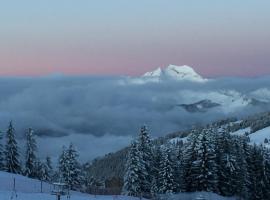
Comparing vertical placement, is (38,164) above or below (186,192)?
above

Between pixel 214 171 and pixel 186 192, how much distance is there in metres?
4.95

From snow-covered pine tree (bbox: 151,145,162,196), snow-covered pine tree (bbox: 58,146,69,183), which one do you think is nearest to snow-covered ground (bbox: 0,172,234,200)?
snow-covered pine tree (bbox: 151,145,162,196)

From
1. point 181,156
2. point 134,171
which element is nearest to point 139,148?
point 134,171

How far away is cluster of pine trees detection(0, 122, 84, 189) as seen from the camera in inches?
3767

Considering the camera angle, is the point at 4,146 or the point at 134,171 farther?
the point at 4,146

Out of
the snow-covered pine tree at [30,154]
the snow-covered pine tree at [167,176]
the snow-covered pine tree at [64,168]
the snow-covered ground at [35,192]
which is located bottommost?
the snow-covered ground at [35,192]

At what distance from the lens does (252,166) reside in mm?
100375

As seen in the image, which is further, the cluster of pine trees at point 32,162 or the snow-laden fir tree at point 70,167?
the cluster of pine trees at point 32,162

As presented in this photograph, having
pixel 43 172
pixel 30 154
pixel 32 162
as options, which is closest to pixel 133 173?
pixel 30 154

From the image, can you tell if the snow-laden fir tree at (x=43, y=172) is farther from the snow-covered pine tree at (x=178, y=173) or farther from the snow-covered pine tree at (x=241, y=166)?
the snow-covered pine tree at (x=241, y=166)

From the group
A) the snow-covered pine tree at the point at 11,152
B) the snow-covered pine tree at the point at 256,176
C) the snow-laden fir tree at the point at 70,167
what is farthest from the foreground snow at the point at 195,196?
the snow-covered pine tree at the point at 11,152

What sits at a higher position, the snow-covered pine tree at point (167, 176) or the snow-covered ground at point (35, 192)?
the snow-covered pine tree at point (167, 176)

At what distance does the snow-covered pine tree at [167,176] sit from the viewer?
86562mm

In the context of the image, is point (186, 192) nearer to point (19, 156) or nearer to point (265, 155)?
point (265, 155)
